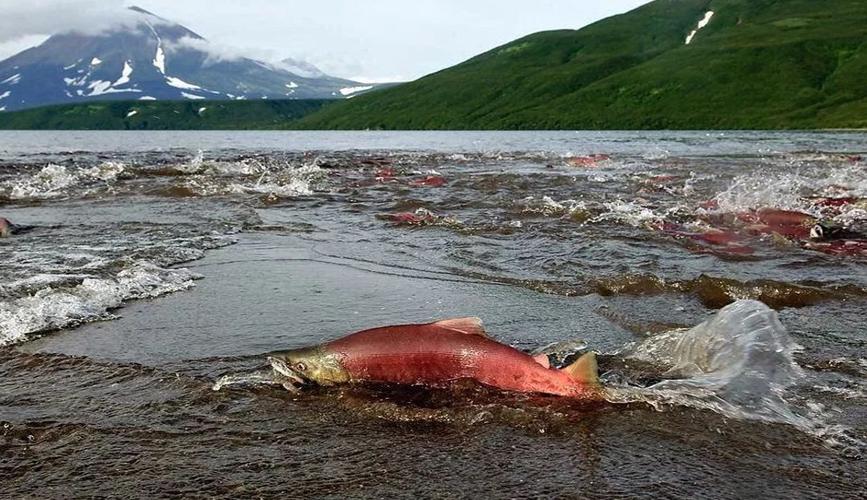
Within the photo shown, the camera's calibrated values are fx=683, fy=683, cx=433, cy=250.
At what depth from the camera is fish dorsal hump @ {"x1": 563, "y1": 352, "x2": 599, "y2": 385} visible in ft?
14.2

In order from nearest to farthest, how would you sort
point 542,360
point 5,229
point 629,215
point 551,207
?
point 542,360, point 5,229, point 629,215, point 551,207

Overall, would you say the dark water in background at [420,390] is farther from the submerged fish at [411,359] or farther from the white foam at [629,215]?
the white foam at [629,215]

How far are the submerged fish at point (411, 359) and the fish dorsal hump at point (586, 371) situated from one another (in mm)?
225

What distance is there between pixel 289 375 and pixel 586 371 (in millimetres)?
1967

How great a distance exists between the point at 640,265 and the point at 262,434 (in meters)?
6.39

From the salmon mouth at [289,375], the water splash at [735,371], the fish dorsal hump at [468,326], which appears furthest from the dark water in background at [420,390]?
the fish dorsal hump at [468,326]

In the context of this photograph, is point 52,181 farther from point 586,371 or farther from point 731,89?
point 731,89

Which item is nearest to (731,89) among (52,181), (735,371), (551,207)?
(551,207)

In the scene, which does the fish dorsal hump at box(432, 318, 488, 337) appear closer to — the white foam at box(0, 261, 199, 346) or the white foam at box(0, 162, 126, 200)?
the white foam at box(0, 261, 199, 346)

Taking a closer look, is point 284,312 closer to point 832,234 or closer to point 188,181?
point 832,234

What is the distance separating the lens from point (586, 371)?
4.35 m

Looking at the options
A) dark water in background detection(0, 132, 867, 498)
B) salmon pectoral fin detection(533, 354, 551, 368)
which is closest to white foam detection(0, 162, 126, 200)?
dark water in background detection(0, 132, 867, 498)

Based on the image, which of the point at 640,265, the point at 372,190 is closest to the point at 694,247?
the point at 640,265

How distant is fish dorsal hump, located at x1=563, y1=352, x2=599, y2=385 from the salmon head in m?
1.53
